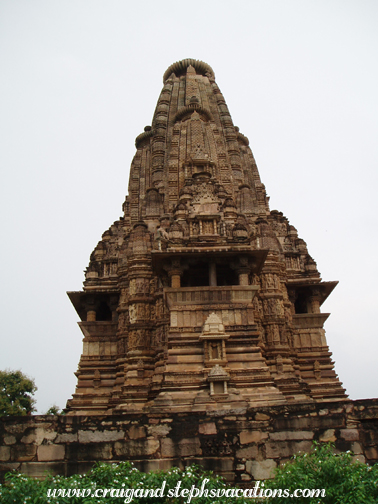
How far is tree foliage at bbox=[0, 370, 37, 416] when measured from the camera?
116ft

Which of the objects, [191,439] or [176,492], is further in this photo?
[191,439]

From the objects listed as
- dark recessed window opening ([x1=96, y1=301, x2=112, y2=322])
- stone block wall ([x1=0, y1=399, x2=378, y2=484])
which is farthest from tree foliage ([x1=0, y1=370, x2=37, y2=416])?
stone block wall ([x1=0, y1=399, x2=378, y2=484])

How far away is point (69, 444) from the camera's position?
26.0 feet

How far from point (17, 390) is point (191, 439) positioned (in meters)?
31.9

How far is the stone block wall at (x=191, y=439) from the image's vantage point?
25.8ft

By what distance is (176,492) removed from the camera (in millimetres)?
6734

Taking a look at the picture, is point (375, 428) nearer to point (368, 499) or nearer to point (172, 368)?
point (368, 499)

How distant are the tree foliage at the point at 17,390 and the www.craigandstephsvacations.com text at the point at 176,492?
1243 inches

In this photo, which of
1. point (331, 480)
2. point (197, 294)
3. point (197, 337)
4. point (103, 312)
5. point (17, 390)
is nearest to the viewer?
point (331, 480)

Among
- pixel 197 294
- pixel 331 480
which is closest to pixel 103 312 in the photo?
pixel 197 294

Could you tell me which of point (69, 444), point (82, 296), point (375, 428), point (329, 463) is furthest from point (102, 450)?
point (82, 296)

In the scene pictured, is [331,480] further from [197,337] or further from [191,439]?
[197,337]

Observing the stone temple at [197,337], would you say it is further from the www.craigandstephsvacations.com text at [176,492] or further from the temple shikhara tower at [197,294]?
the www.craigandstephsvacations.com text at [176,492]

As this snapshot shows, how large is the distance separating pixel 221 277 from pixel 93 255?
8.33 meters
